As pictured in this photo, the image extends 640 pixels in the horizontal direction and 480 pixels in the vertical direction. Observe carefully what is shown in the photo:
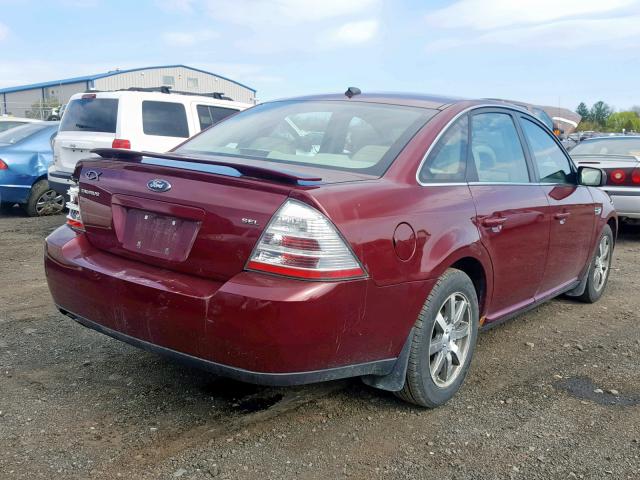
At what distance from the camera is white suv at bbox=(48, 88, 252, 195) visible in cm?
831

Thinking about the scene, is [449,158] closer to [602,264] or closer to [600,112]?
[602,264]

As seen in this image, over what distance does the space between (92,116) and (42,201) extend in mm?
1981

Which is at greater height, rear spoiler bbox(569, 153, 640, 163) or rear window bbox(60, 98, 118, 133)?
rear window bbox(60, 98, 118, 133)

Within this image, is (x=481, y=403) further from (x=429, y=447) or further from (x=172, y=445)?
(x=172, y=445)

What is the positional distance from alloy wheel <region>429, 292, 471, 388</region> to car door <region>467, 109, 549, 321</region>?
0.33m

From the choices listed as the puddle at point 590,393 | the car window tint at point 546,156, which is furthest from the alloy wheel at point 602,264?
the puddle at point 590,393

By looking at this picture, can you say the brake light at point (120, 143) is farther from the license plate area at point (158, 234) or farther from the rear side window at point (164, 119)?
the license plate area at point (158, 234)

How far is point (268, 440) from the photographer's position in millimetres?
2939

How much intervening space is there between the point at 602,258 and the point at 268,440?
12.7 feet

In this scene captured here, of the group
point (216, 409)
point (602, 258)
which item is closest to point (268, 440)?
point (216, 409)

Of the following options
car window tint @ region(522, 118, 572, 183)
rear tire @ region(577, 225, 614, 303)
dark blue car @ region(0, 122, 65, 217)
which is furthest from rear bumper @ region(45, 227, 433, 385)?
dark blue car @ region(0, 122, 65, 217)

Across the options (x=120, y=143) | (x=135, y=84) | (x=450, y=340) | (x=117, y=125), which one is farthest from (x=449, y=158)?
(x=135, y=84)

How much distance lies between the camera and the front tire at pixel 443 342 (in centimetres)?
310

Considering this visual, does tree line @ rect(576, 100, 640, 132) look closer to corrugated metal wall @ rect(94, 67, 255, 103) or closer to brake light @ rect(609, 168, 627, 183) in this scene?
corrugated metal wall @ rect(94, 67, 255, 103)
